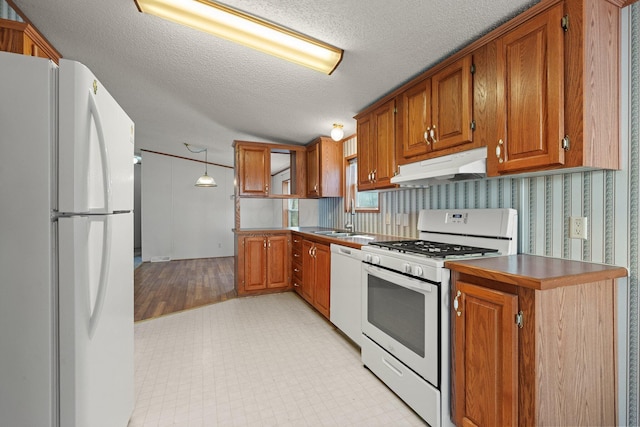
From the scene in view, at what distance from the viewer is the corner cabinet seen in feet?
13.3

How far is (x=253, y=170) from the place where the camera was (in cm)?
424

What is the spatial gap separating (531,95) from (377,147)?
1.36 m

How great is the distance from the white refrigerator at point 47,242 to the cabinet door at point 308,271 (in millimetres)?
2445

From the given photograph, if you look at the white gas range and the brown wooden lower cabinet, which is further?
the brown wooden lower cabinet

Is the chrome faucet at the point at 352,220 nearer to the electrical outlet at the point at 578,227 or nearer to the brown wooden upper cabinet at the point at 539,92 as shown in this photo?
the brown wooden upper cabinet at the point at 539,92


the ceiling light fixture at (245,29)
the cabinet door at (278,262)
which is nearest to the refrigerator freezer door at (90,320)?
the ceiling light fixture at (245,29)

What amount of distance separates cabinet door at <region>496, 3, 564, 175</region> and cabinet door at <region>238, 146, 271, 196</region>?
125 inches

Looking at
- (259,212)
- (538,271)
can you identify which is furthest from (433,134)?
(259,212)

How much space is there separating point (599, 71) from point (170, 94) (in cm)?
348

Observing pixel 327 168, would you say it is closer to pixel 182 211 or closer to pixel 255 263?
pixel 255 263

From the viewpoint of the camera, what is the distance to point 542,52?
1.44 meters

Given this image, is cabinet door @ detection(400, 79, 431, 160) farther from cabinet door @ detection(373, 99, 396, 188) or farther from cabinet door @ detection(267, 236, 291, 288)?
cabinet door @ detection(267, 236, 291, 288)

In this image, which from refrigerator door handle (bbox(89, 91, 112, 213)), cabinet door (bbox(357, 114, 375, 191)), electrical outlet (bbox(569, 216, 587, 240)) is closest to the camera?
refrigerator door handle (bbox(89, 91, 112, 213))

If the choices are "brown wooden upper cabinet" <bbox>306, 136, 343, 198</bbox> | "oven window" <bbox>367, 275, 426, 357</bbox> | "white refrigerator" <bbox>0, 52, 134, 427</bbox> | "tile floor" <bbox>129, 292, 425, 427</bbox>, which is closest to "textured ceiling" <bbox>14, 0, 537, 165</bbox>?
"brown wooden upper cabinet" <bbox>306, 136, 343, 198</bbox>
